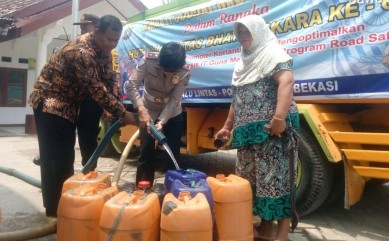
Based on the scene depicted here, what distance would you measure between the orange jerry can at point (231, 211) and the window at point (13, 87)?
1049cm

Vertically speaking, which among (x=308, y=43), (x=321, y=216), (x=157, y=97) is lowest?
(x=321, y=216)

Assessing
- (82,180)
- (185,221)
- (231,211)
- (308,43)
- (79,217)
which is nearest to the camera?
(185,221)

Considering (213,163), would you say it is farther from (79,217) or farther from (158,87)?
(79,217)

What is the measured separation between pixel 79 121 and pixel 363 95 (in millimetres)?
2335

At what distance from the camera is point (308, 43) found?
3.32 meters

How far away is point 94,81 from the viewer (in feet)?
8.91

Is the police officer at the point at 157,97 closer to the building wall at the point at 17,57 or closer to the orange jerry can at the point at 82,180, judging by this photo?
the orange jerry can at the point at 82,180

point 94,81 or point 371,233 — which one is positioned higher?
point 94,81

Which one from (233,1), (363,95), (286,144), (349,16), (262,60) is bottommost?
(286,144)

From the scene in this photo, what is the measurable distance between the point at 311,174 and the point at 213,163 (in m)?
3.10

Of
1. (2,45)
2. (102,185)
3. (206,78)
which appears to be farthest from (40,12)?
(102,185)

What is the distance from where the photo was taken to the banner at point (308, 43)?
2916 mm

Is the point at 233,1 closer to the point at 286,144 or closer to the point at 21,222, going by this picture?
the point at 286,144

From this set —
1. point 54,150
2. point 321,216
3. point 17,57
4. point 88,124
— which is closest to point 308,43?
point 321,216
